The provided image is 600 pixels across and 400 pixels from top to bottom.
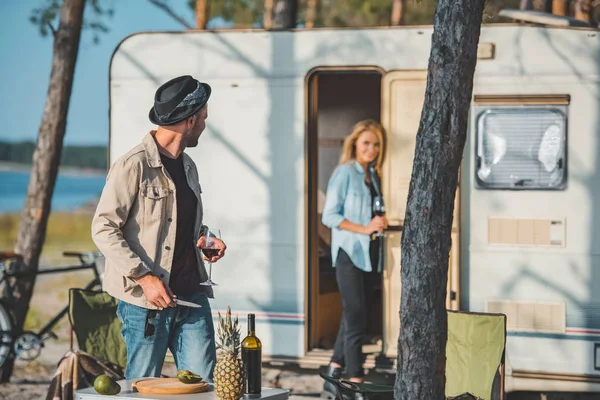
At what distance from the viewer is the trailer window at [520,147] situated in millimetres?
6250

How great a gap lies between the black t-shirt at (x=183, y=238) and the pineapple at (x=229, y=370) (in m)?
0.64

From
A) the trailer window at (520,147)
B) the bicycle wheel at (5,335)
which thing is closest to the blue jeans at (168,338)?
the trailer window at (520,147)

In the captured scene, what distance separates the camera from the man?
13.9 feet

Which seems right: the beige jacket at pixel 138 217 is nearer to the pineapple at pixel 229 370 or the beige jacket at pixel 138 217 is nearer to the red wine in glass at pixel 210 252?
the red wine in glass at pixel 210 252

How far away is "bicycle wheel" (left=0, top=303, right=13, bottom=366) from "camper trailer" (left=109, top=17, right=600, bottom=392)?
1.49 meters

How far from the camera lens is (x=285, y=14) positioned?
391 inches

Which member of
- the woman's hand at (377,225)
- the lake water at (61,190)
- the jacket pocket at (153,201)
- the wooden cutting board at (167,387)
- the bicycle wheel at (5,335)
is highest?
the lake water at (61,190)

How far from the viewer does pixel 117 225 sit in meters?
4.23

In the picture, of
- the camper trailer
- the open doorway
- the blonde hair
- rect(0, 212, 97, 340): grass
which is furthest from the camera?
rect(0, 212, 97, 340): grass

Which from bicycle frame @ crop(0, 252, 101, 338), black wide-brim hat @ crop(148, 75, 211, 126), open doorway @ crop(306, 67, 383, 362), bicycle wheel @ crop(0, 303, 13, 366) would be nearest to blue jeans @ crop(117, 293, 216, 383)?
black wide-brim hat @ crop(148, 75, 211, 126)


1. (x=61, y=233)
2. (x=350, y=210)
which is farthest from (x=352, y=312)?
(x=61, y=233)

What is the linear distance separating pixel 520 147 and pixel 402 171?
2.45ft

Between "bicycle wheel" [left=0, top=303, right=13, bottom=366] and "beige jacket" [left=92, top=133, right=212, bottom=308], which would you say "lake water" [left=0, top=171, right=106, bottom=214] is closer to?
"bicycle wheel" [left=0, top=303, right=13, bottom=366]

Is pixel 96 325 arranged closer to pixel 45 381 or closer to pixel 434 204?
pixel 45 381
